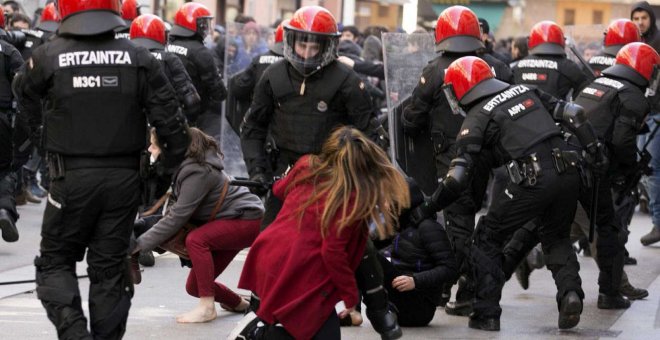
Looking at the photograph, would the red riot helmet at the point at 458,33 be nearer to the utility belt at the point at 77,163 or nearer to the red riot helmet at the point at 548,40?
the red riot helmet at the point at 548,40

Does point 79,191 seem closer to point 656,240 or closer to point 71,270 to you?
point 71,270

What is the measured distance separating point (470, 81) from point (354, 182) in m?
2.44

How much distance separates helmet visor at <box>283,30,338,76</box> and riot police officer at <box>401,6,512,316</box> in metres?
1.01

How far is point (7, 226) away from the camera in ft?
35.4

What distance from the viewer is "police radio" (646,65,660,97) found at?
9891 mm

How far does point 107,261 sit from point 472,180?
288cm

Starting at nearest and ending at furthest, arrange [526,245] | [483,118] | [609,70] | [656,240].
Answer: [483,118]
[526,245]
[609,70]
[656,240]

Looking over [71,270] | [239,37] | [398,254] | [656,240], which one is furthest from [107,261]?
[239,37]

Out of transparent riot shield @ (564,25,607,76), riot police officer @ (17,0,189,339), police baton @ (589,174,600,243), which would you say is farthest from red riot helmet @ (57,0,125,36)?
transparent riot shield @ (564,25,607,76)

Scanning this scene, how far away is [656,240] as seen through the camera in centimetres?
1292

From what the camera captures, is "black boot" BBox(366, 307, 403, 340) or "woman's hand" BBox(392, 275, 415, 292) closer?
"black boot" BBox(366, 307, 403, 340)

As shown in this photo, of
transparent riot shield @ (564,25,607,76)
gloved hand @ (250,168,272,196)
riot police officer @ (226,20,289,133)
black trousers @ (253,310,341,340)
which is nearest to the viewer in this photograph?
black trousers @ (253,310,341,340)

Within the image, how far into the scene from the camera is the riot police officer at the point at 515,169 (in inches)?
320

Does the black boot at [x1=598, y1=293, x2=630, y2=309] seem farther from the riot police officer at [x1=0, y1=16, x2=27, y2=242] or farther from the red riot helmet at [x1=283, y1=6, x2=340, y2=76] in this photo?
the riot police officer at [x1=0, y1=16, x2=27, y2=242]
